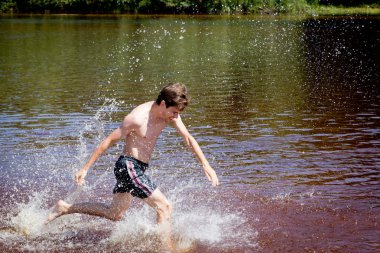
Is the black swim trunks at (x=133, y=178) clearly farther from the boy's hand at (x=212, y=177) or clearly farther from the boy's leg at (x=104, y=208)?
the boy's hand at (x=212, y=177)

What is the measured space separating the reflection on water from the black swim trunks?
0.88m

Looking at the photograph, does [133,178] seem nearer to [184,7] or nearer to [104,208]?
[104,208]

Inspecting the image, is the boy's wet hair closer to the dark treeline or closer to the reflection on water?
the reflection on water

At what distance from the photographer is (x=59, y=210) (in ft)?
24.1

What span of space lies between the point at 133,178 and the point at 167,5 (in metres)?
73.3

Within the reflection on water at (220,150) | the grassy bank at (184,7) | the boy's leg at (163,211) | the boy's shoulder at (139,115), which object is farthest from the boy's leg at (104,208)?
the grassy bank at (184,7)

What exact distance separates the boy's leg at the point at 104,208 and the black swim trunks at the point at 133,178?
19 centimetres

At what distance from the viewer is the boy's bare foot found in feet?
24.0

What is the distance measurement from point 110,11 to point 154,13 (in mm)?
6945

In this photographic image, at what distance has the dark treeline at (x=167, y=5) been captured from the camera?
73787mm

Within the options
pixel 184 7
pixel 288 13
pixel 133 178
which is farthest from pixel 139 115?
pixel 184 7

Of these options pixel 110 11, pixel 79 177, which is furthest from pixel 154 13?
pixel 79 177

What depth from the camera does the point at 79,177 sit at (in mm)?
6820

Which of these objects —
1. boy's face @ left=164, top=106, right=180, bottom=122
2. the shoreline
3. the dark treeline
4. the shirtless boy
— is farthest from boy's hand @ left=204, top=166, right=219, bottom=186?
the dark treeline
